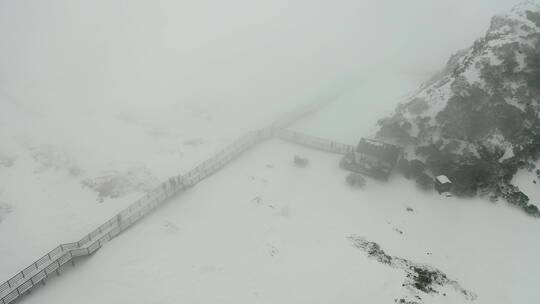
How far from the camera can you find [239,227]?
1235 inches

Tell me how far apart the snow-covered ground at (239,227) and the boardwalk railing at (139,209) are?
80cm

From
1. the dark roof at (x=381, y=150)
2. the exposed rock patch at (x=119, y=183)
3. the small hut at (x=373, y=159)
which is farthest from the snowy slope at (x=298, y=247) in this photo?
the exposed rock patch at (x=119, y=183)

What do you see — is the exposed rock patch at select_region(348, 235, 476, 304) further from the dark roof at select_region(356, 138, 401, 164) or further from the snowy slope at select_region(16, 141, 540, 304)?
the dark roof at select_region(356, 138, 401, 164)

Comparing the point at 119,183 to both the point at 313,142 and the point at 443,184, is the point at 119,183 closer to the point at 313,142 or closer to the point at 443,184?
the point at 313,142

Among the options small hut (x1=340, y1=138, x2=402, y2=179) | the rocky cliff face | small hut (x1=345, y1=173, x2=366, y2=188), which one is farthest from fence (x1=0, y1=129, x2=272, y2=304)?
the rocky cliff face

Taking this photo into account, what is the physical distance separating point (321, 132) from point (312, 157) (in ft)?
20.9

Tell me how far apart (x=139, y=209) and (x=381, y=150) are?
78.8ft

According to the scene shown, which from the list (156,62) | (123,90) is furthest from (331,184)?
(156,62)

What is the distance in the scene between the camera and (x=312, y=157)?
4228 centimetres

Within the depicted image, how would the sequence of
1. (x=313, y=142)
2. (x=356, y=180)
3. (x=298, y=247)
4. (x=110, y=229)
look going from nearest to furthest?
(x=298, y=247) → (x=110, y=229) → (x=356, y=180) → (x=313, y=142)

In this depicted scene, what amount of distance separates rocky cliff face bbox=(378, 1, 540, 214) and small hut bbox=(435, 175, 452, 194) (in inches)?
34.1

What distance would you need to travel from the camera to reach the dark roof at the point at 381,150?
3859 cm

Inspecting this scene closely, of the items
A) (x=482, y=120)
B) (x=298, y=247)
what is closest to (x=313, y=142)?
(x=298, y=247)

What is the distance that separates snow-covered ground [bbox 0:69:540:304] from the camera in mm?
26094
